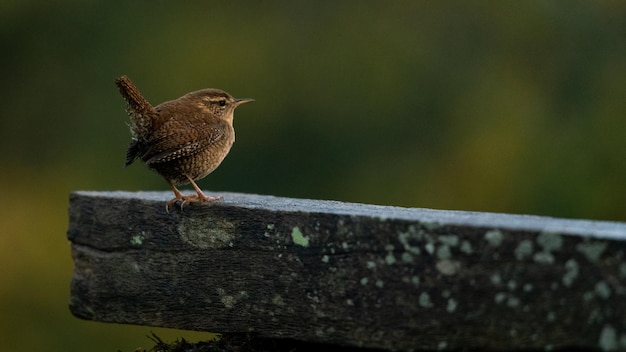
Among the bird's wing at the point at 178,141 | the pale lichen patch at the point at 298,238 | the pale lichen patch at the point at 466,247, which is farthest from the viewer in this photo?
the bird's wing at the point at 178,141

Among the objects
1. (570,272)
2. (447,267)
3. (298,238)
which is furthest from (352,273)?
(570,272)

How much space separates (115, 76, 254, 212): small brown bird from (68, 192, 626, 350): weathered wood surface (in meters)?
0.52

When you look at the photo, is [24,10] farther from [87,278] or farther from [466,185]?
[87,278]

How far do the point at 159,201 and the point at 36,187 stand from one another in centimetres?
672

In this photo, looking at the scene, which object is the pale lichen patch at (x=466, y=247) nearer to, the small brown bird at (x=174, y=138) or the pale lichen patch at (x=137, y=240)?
the pale lichen patch at (x=137, y=240)

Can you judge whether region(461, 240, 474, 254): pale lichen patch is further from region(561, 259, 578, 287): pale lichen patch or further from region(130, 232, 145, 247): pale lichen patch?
region(130, 232, 145, 247): pale lichen patch

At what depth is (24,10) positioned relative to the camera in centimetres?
1089

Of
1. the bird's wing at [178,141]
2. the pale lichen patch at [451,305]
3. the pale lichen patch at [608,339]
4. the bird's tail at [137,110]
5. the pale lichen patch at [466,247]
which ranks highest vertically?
the bird's tail at [137,110]

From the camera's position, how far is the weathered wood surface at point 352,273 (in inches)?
99.5

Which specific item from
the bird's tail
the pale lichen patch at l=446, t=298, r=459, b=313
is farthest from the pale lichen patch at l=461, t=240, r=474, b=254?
the bird's tail

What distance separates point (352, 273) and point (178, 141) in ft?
5.08

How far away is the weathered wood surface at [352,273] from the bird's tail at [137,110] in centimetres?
59

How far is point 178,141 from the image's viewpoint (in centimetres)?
418

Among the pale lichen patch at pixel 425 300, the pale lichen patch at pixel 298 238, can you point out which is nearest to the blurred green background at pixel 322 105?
the pale lichen patch at pixel 298 238
